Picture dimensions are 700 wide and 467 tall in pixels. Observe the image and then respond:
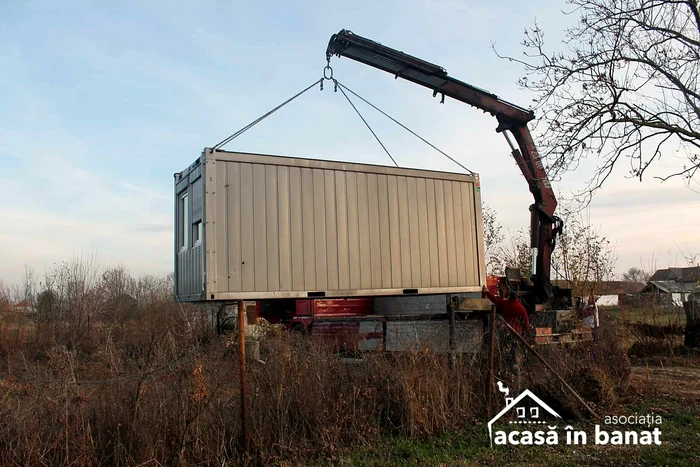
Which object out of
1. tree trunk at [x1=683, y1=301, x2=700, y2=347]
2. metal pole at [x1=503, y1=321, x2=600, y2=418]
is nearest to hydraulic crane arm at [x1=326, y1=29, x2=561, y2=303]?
tree trunk at [x1=683, y1=301, x2=700, y2=347]

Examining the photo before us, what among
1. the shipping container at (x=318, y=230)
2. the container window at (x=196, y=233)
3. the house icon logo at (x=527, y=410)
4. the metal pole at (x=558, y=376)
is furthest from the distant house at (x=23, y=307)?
the metal pole at (x=558, y=376)

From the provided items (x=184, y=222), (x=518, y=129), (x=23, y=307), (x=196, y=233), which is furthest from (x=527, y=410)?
(x=23, y=307)

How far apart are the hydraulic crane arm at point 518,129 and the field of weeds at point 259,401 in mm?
3955

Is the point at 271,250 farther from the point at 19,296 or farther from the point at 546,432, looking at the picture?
the point at 19,296

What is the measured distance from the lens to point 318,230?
8.62 m

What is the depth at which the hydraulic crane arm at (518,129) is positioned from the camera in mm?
10109

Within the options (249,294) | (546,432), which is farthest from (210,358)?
(546,432)

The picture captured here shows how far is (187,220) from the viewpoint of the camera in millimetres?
8484

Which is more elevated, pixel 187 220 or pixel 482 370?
pixel 187 220

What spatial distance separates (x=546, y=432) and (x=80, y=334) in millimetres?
12762

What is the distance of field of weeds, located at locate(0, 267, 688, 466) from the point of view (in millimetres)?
4375

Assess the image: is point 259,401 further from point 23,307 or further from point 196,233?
point 23,307

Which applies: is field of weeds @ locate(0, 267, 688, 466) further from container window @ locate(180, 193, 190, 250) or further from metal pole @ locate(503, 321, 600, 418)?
container window @ locate(180, 193, 190, 250)

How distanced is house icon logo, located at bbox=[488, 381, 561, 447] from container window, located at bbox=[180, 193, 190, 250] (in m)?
5.09
